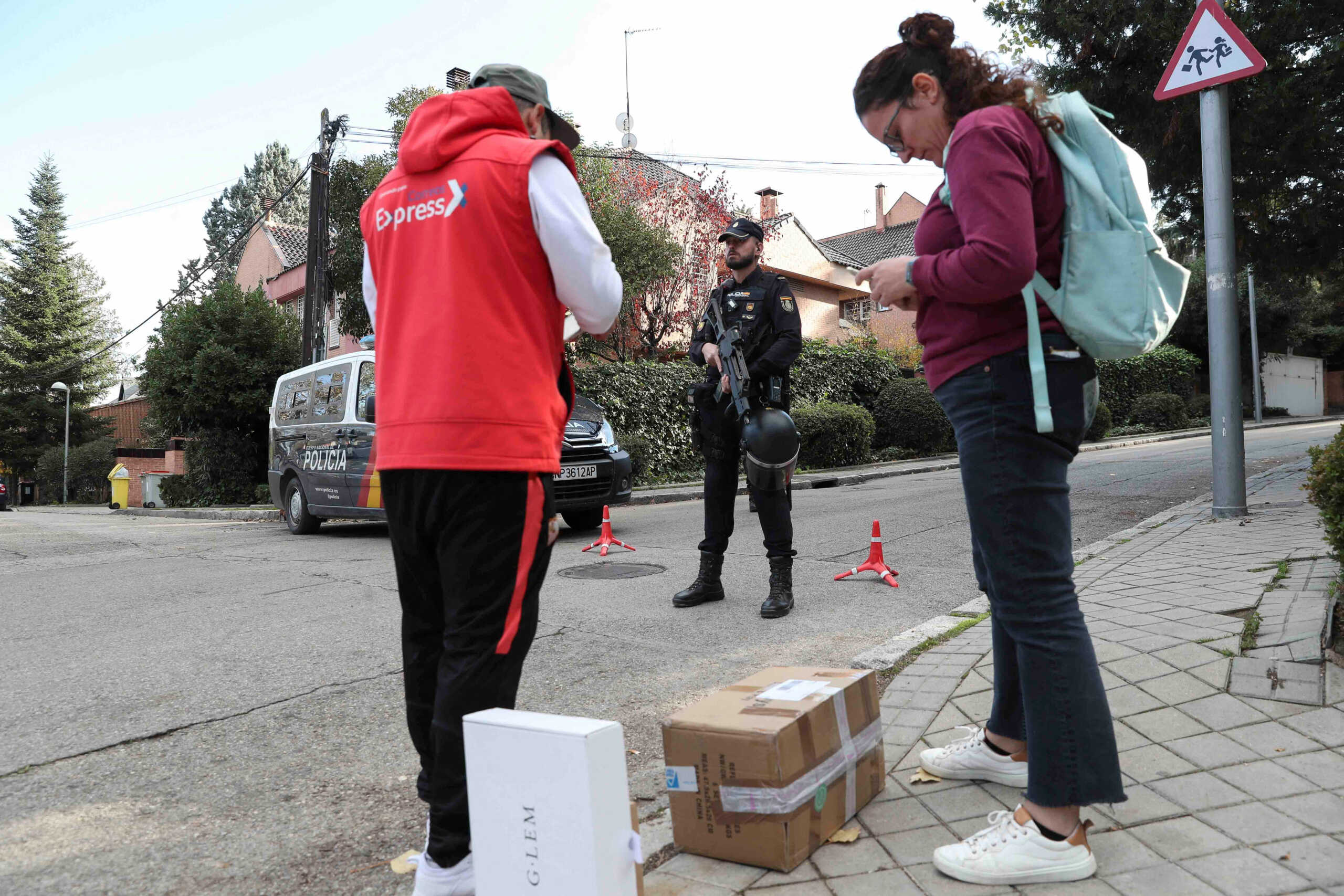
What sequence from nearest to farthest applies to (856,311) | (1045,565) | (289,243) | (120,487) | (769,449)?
(1045,565), (769,449), (120,487), (289,243), (856,311)

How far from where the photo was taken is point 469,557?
191 centimetres

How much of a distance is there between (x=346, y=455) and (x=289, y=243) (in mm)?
30235

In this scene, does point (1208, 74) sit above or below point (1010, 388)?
above

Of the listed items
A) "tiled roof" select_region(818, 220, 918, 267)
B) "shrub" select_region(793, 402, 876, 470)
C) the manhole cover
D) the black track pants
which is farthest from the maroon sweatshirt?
"tiled roof" select_region(818, 220, 918, 267)

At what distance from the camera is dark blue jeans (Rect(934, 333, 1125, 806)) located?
200 centimetres

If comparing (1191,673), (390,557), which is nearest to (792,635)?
(1191,673)

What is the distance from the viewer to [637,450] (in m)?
15.7

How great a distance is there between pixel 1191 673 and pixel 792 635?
1.84 m

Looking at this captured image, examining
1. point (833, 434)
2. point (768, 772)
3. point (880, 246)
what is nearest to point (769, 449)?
point (768, 772)

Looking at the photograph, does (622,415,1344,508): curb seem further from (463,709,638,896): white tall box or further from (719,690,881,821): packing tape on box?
(463,709,638,896): white tall box

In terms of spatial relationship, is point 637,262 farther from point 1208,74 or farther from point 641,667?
point 641,667

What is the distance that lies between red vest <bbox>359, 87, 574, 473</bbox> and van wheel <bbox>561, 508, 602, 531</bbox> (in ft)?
25.0

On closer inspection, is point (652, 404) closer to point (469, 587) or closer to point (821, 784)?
point (821, 784)

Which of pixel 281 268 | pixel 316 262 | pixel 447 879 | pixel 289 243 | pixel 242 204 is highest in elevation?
pixel 242 204
